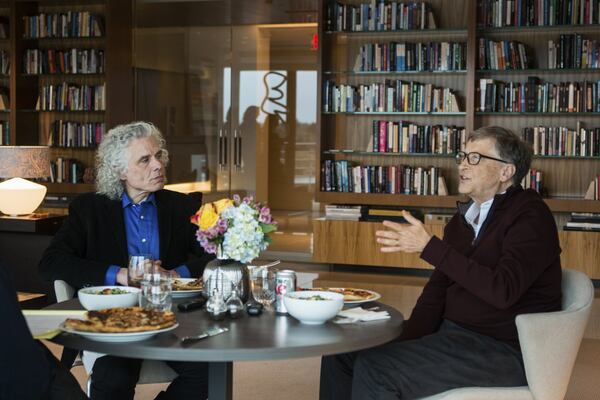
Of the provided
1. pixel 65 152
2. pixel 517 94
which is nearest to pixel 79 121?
pixel 65 152

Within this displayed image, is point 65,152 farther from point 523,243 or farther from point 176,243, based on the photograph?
point 523,243

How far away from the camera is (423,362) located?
2.78 meters

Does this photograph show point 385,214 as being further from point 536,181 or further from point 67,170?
point 67,170

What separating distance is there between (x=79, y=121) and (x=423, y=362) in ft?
23.2

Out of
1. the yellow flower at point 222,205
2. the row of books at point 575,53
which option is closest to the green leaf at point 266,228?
the yellow flower at point 222,205

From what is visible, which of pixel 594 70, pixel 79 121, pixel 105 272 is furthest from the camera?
pixel 79 121

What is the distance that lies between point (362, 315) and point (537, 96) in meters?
5.14

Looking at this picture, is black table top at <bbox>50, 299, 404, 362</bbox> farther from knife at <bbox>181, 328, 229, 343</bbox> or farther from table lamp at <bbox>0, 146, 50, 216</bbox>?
table lamp at <bbox>0, 146, 50, 216</bbox>

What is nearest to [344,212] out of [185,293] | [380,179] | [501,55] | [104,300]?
[380,179]

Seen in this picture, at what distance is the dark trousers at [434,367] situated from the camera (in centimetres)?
271

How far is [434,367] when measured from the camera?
2.77 meters

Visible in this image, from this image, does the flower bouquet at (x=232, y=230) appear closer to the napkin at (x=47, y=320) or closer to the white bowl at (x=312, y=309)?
the white bowl at (x=312, y=309)

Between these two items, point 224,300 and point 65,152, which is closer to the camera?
point 224,300

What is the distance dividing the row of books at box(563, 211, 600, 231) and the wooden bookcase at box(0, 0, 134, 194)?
4.38 metres
